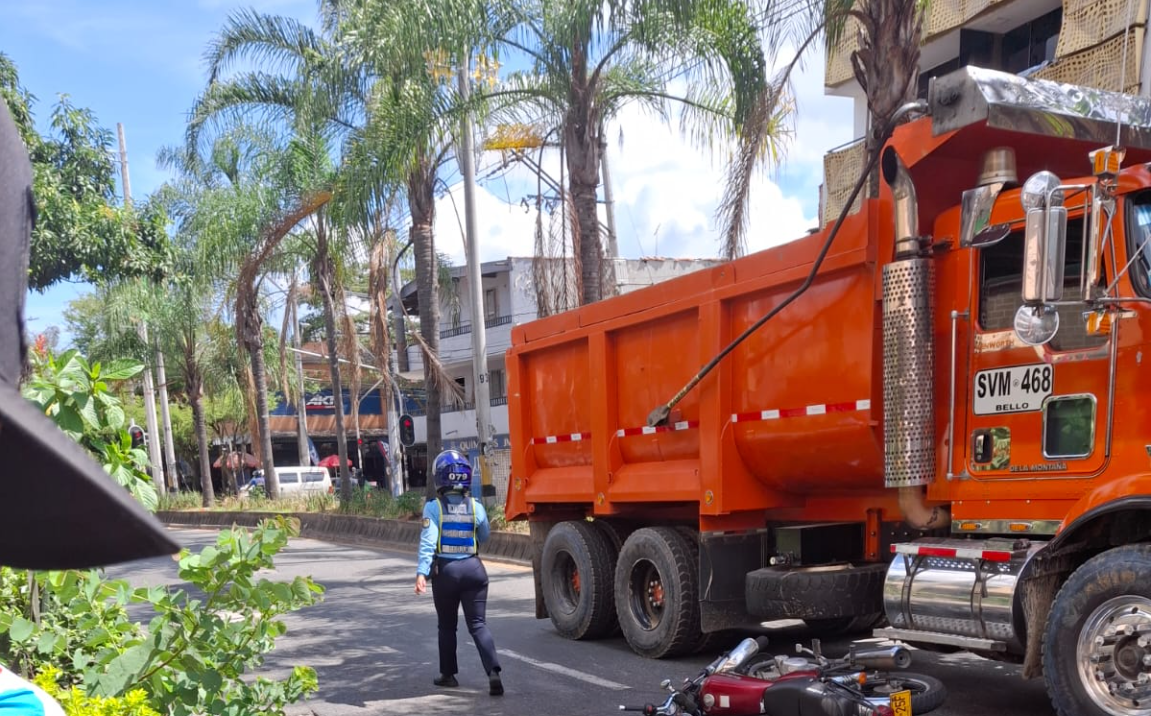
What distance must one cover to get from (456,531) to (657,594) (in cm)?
188

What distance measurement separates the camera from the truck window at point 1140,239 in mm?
5410

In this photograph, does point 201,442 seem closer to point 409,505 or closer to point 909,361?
point 409,505

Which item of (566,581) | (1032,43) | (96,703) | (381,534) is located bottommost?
(381,534)

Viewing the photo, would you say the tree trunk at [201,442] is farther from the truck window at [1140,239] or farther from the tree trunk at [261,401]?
the truck window at [1140,239]

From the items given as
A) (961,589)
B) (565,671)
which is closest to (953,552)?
(961,589)

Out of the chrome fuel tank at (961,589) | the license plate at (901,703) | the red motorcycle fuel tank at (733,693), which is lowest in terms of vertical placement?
the red motorcycle fuel tank at (733,693)

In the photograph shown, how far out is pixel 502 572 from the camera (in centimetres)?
1502

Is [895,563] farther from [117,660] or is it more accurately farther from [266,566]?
[117,660]

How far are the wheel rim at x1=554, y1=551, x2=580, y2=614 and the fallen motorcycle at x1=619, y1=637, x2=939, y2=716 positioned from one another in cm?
392

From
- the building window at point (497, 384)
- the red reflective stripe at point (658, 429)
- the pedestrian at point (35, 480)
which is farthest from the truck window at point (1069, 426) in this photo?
the building window at point (497, 384)

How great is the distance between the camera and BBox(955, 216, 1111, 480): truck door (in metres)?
5.66

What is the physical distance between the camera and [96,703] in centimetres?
318

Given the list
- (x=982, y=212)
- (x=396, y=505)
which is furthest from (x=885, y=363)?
(x=396, y=505)

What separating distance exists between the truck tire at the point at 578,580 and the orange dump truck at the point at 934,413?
27 cm
